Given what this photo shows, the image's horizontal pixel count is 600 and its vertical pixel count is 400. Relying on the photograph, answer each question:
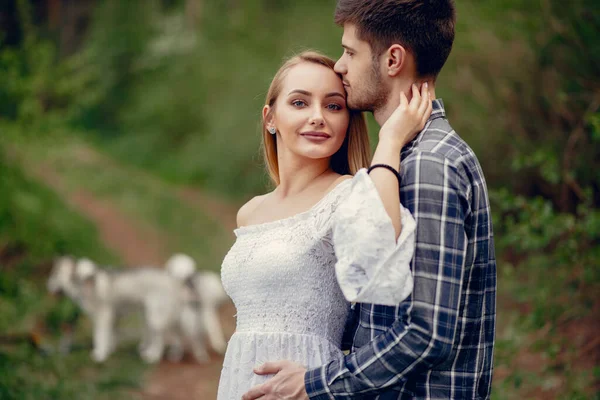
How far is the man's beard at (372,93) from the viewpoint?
1.92 m

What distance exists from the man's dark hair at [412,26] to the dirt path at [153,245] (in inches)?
178

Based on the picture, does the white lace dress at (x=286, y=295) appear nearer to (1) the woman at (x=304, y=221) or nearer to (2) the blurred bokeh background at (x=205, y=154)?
(1) the woman at (x=304, y=221)

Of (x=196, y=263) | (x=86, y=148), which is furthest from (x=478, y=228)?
(x=86, y=148)

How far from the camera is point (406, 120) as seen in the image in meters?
1.83

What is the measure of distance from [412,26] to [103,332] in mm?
5256

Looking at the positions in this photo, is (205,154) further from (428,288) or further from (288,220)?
(428,288)

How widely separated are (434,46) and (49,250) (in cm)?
697

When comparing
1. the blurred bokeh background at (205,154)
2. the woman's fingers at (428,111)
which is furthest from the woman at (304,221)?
the blurred bokeh background at (205,154)

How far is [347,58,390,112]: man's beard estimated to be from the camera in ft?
6.28

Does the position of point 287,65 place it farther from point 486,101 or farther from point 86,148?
point 86,148

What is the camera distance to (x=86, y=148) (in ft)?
41.4

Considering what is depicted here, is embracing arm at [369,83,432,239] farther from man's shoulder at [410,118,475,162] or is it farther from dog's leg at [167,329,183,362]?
dog's leg at [167,329,183,362]

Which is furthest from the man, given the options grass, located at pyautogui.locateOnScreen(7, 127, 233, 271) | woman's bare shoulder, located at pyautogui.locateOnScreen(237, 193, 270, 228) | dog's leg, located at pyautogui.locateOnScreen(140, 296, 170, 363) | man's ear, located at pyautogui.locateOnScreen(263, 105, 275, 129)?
grass, located at pyautogui.locateOnScreen(7, 127, 233, 271)

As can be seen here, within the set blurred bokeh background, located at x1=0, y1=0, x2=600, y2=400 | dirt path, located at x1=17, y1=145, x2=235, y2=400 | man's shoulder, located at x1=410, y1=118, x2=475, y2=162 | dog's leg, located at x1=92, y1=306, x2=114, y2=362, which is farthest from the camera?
dog's leg, located at x1=92, y1=306, x2=114, y2=362
